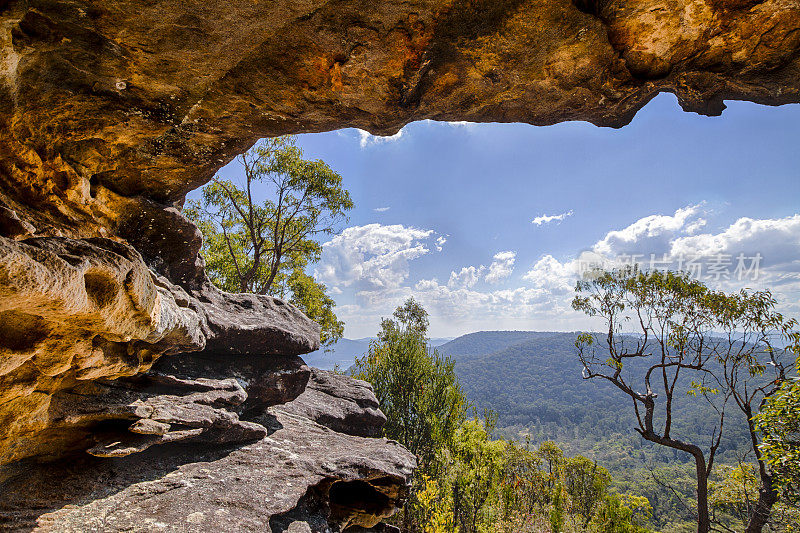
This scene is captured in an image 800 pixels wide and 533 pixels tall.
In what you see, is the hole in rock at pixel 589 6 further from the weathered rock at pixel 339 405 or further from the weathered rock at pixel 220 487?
the weathered rock at pixel 339 405

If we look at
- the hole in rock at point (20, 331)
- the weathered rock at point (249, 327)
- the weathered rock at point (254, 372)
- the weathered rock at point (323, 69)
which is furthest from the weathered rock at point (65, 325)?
the weathered rock at point (323, 69)

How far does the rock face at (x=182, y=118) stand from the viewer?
4.25 meters

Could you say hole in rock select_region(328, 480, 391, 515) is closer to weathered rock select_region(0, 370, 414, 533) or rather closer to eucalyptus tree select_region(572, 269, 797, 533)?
weathered rock select_region(0, 370, 414, 533)

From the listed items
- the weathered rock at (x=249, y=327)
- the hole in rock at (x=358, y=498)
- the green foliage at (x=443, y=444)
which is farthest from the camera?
the green foliage at (x=443, y=444)

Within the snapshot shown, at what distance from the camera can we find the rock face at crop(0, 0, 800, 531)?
425cm

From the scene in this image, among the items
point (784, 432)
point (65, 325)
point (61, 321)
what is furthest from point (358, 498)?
point (784, 432)

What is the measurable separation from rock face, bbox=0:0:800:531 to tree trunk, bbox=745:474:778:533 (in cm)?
1677

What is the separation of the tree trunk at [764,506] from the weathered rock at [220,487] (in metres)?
15.3

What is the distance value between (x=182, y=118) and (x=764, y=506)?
23185mm

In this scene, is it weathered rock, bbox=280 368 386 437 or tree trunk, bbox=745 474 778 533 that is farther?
tree trunk, bbox=745 474 778 533

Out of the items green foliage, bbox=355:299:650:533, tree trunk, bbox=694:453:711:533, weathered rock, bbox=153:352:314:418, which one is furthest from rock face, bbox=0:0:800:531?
tree trunk, bbox=694:453:711:533

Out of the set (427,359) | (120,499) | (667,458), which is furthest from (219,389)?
(667,458)

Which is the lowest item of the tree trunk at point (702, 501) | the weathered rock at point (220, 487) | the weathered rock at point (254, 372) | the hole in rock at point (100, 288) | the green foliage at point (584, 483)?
the green foliage at point (584, 483)

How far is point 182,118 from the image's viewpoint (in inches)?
233
